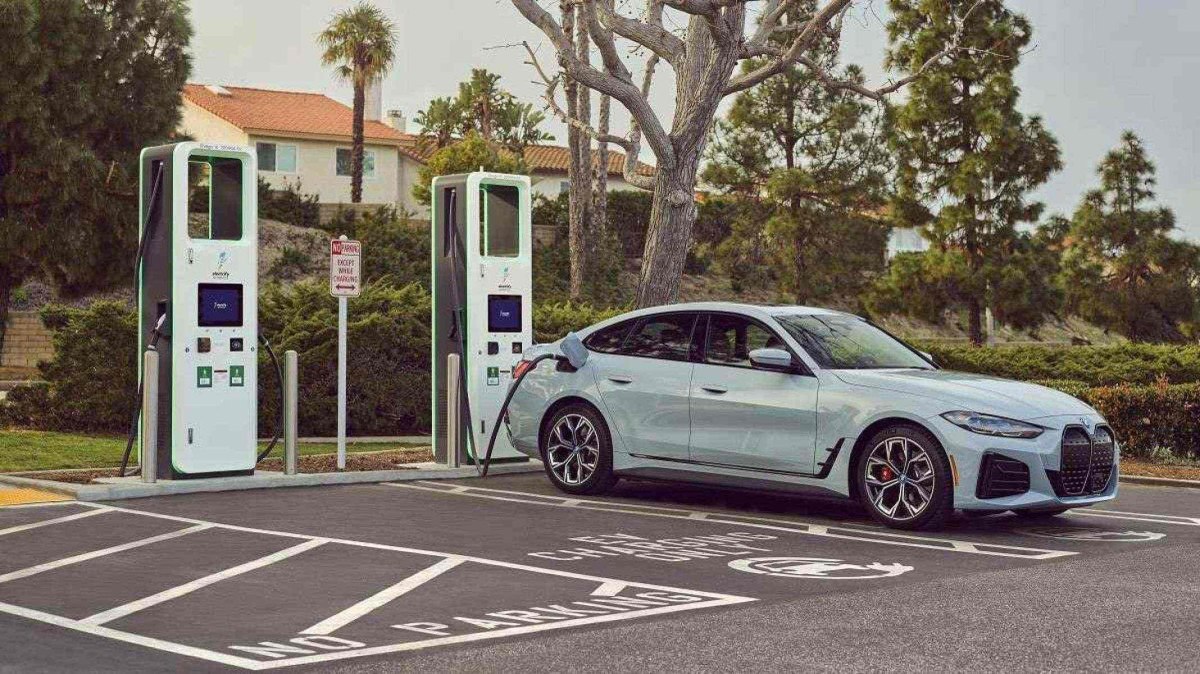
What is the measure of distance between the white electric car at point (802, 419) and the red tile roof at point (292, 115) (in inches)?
2109

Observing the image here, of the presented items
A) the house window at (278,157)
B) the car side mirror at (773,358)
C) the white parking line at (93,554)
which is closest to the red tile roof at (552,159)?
the house window at (278,157)

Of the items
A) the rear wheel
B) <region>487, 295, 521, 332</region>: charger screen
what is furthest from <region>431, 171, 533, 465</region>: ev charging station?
the rear wheel

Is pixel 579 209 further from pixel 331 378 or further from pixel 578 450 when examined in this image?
pixel 578 450

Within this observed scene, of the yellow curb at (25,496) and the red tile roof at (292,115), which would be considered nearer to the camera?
the yellow curb at (25,496)

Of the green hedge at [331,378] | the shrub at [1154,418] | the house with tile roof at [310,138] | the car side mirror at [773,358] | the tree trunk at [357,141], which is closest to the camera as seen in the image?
the car side mirror at [773,358]

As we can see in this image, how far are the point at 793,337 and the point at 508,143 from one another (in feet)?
210

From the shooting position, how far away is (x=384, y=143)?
234 ft

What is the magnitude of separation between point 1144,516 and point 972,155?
113 feet

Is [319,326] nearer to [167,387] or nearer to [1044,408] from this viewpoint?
[167,387]

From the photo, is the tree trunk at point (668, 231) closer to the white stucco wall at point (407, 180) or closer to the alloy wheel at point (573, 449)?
the alloy wheel at point (573, 449)

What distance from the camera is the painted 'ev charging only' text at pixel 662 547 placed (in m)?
9.95

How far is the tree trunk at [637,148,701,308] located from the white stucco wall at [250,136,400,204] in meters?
45.8

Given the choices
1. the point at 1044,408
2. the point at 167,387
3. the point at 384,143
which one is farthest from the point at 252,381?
the point at 384,143

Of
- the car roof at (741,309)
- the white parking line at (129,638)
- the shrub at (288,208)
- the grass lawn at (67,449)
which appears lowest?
the white parking line at (129,638)
